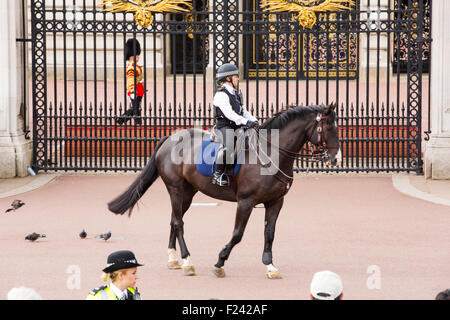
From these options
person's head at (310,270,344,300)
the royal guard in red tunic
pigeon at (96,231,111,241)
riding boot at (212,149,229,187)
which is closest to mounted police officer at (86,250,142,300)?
person's head at (310,270,344,300)

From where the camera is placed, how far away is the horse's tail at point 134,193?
955 centimetres

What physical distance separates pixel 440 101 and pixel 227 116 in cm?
616

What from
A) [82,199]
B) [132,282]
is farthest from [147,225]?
[132,282]

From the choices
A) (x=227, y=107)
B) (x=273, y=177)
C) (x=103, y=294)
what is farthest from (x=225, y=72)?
(x=103, y=294)

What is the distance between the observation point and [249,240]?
35.1ft

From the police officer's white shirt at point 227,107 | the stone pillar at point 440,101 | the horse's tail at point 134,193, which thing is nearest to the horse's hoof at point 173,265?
the horse's tail at point 134,193

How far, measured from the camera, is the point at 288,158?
9203mm

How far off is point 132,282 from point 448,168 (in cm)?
932

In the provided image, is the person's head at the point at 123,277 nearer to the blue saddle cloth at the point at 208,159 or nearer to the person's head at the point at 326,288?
the person's head at the point at 326,288

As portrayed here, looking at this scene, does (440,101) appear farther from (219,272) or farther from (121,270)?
(121,270)

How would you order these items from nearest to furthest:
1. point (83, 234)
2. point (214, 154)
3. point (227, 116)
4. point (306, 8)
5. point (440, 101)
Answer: point (227, 116) → point (214, 154) → point (83, 234) → point (440, 101) → point (306, 8)

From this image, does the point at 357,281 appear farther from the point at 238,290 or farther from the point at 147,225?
the point at 147,225

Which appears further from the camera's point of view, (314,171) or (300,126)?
(314,171)

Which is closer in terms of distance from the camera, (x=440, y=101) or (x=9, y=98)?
(x=440, y=101)
